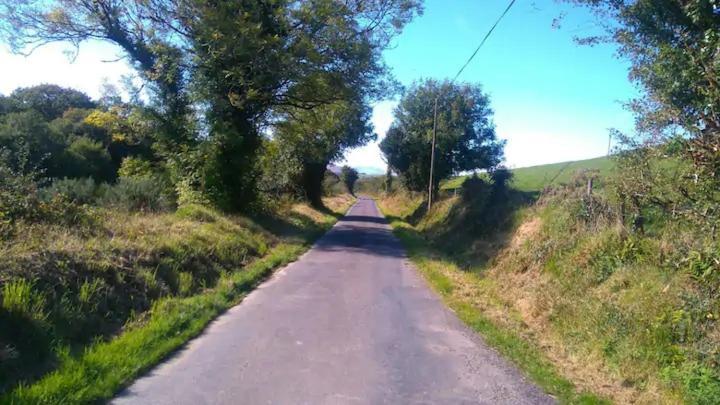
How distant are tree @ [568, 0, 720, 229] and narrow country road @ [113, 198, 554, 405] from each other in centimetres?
310

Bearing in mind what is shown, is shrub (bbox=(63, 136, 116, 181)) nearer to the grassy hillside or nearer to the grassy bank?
the grassy bank

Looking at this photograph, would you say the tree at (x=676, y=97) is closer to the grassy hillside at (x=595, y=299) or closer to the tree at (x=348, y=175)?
the grassy hillside at (x=595, y=299)

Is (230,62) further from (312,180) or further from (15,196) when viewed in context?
(312,180)

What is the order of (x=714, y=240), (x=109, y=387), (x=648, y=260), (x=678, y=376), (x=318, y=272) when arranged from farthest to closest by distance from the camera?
(x=318, y=272), (x=648, y=260), (x=714, y=240), (x=678, y=376), (x=109, y=387)

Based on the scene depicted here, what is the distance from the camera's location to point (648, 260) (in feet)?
27.9

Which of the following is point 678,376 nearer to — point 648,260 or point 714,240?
point 714,240

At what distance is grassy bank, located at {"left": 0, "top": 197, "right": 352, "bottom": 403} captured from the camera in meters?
5.07

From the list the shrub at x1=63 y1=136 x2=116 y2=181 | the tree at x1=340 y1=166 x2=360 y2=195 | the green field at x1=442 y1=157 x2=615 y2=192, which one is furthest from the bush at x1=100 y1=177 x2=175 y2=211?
the tree at x1=340 y1=166 x2=360 y2=195

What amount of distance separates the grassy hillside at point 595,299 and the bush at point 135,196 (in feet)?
27.0

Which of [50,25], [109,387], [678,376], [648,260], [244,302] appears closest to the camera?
[109,387]

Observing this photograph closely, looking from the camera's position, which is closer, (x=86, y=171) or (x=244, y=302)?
(x=244, y=302)

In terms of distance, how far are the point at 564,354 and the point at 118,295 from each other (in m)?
6.19

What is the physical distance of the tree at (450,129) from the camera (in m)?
32.8

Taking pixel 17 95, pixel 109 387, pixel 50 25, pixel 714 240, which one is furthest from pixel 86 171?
pixel 714 240
